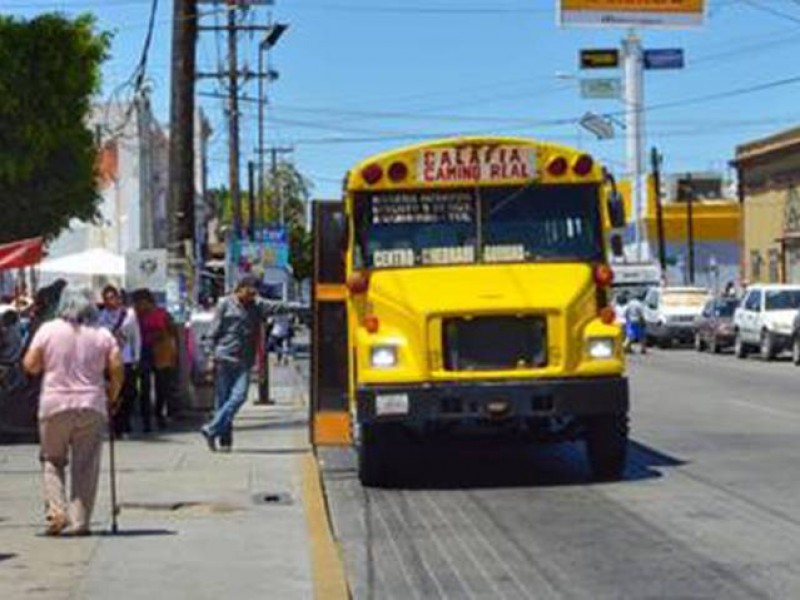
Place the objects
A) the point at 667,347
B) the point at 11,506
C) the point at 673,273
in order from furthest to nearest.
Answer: the point at 673,273 → the point at 667,347 → the point at 11,506

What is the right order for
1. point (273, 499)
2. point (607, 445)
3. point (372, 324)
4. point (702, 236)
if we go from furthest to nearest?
1. point (702, 236)
2. point (607, 445)
3. point (372, 324)
4. point (273, 499)

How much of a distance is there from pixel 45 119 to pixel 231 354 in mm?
9152

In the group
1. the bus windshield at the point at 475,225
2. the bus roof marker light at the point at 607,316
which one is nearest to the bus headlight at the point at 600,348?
the bus roof marker light at the point at 607,316

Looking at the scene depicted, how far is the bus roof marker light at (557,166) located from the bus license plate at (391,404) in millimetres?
2502

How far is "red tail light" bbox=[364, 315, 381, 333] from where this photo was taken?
559 inches

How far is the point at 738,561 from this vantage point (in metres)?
10.2

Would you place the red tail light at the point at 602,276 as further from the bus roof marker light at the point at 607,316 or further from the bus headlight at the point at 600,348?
the bus headlight at the point at 600,348

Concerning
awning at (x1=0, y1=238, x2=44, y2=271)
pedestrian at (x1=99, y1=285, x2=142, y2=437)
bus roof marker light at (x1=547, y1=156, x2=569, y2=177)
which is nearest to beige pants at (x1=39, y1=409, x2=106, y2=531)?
bus roof marker light at (x1=547, y1=156, x2=569, y2=177)

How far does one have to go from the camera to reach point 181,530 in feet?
38.2

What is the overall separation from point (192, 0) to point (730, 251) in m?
67.2

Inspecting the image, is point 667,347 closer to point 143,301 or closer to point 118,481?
point 143,301

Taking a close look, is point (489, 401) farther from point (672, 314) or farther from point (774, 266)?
point (774, 266)

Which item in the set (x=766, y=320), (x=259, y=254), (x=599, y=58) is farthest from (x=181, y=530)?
(x=599, y=58)

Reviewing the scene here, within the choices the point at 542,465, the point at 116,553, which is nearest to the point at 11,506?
the point at 116,553
